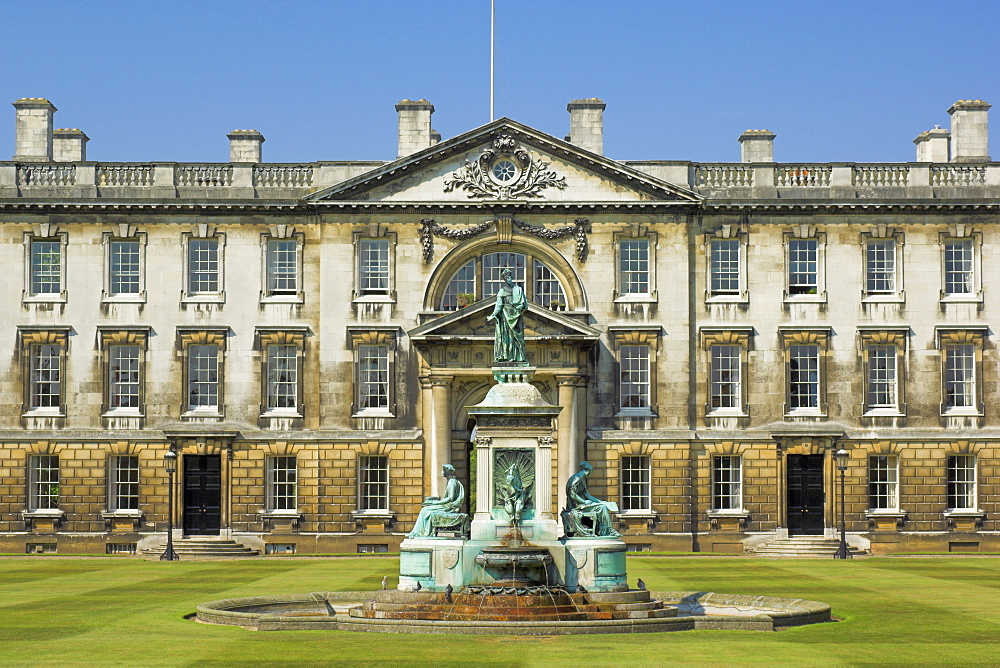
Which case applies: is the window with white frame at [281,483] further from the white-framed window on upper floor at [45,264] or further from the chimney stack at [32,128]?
the chimney stack at [32,128]

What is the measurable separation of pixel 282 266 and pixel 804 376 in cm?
1789

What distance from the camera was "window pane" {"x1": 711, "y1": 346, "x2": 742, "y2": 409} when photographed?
50969mm

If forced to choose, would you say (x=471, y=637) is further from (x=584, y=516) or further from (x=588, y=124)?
(x=588, y=124)

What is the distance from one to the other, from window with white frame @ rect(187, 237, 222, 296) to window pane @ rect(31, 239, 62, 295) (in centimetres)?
441

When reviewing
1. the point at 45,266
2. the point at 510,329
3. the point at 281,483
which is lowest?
the point at 281,483

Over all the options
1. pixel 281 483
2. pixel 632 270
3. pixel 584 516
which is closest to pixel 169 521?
pixel 281 483

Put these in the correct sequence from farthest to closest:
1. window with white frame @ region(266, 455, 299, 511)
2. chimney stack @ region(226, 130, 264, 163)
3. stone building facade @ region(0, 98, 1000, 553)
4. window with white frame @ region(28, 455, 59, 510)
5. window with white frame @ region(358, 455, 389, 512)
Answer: chimney stack @ region(226, 130, 264, 163) → window with white frame @ region(28, 455, 59, 510) → window with white frame @ region(266, 455, 299, 511) → window with white frame @ region(358, 455, 389, 512) → stone building facade @ region(0, 98, 1000, 553)

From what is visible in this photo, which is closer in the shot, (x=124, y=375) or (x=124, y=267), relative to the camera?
(x=124, y=375)

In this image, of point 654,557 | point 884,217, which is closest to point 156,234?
point 654,557

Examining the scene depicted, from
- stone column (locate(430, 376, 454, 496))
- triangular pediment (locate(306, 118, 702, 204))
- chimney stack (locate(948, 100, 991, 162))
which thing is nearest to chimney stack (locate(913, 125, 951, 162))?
chimney stack (locate(948, 100, 991, 162))

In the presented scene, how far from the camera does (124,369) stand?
51.1 metres

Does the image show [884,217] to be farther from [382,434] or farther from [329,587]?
[329,587]

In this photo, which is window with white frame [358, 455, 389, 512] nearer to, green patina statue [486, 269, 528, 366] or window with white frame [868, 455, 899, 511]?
window with white frame [868, 455, 899, 511]

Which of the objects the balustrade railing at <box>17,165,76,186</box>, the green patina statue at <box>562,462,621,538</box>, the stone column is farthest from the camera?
the balustrade railing at <box>17,165,76,186</box>
